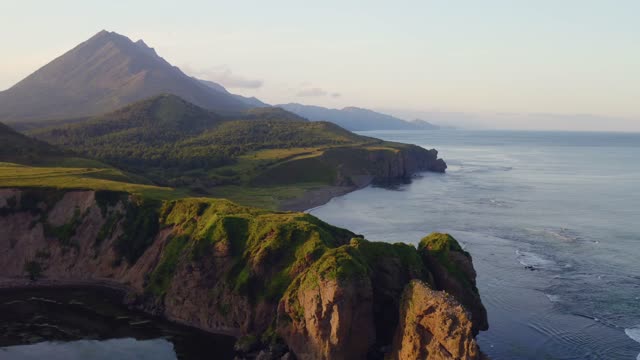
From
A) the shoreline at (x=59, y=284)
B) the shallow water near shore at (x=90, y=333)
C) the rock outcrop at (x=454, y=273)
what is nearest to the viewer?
the shallow water near shore at (x=90, y=333)

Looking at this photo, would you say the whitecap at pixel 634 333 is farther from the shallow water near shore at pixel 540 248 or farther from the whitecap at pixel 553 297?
the whitecap at pixel 553 297

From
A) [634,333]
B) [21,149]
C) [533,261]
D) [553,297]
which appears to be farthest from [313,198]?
[634,333]

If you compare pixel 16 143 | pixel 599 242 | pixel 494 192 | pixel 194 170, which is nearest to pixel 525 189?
pixel 494 192

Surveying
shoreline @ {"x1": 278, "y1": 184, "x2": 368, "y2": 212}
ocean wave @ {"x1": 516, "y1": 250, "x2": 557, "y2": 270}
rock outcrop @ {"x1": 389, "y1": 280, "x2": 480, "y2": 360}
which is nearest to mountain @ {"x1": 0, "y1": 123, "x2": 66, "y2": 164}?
shoreline @ {"x1": 278, "y1": 184, "x2": 368, "y2": 212}

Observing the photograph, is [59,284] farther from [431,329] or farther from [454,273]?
[431,329]

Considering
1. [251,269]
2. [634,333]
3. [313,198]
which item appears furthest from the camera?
[313,198]

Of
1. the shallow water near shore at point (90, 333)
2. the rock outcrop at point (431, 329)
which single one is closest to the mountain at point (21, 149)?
the shallow water near shore at point (90, 333)

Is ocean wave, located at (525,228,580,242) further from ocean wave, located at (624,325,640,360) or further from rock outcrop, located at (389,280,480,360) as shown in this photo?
rock outcrop, located at (389,280,480,360)
